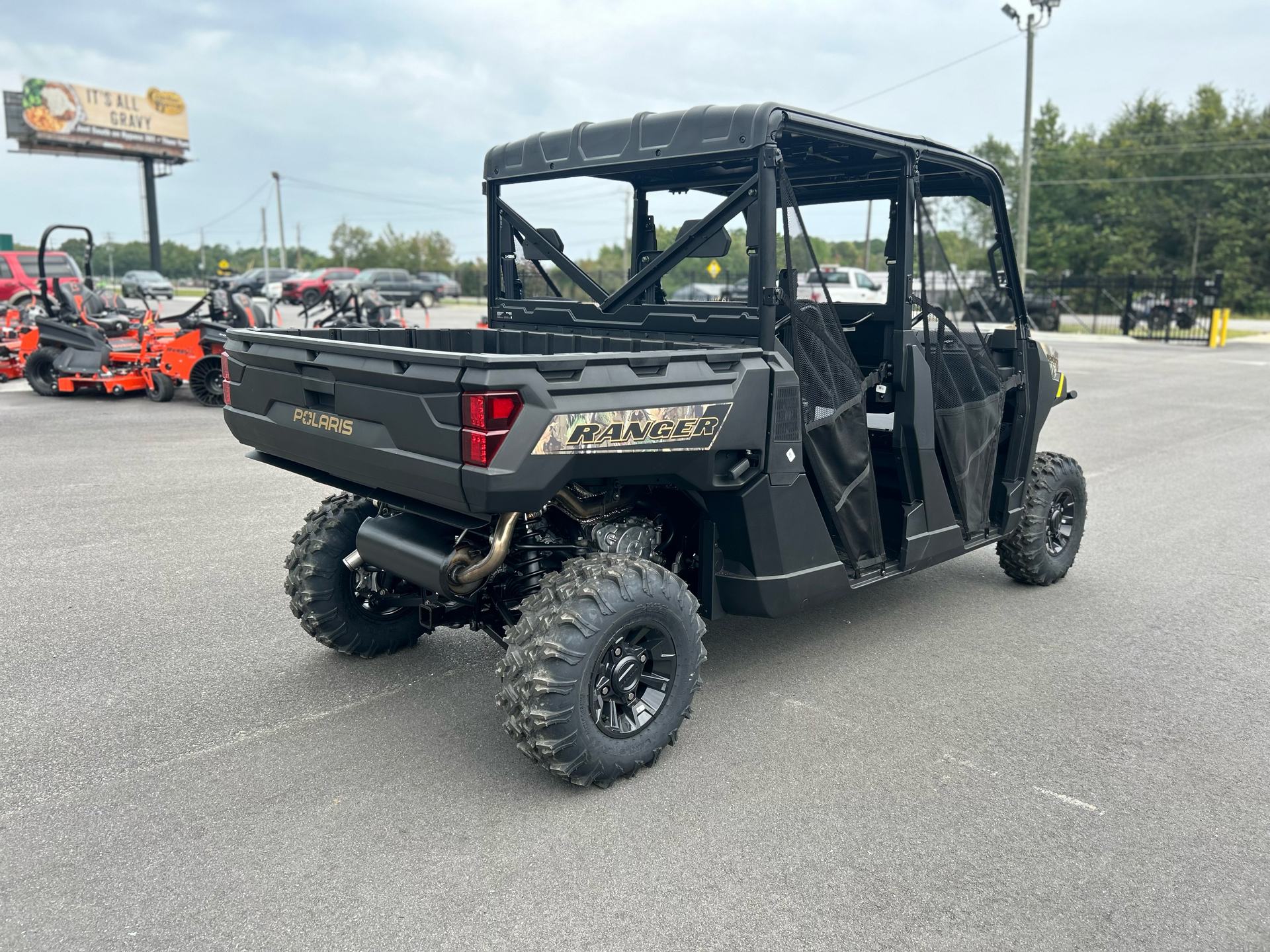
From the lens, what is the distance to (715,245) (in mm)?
4164

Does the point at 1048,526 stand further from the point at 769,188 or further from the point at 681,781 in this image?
the point at 681,781

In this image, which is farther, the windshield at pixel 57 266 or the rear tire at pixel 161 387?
the windshield at pixel 57 266

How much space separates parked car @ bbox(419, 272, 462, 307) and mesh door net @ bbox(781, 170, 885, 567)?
3988cm

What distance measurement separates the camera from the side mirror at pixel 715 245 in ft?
13.5

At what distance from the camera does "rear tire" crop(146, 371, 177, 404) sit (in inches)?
515

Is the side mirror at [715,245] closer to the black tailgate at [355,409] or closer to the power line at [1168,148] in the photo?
the black tailgate at [355,409]

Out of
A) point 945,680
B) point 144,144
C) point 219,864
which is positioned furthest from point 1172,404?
point 144,144

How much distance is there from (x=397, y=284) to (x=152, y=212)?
34.3m

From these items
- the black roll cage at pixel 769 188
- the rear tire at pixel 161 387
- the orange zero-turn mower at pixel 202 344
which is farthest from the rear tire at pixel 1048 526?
the rear tire at pixel 161 387

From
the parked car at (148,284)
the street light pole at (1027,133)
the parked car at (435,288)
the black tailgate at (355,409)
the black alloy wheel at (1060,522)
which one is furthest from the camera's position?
the parked car at (148,284)

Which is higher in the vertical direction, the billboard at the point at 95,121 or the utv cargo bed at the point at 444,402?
the billboard at the point at 95,121

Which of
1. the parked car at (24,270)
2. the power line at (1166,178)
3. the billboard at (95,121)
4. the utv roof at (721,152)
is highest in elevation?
the billboard at (95,121)

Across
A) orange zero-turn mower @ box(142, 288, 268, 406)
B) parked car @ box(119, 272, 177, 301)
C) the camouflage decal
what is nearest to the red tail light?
the camouflage decal

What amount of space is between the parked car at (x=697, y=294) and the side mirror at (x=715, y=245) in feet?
1.16
